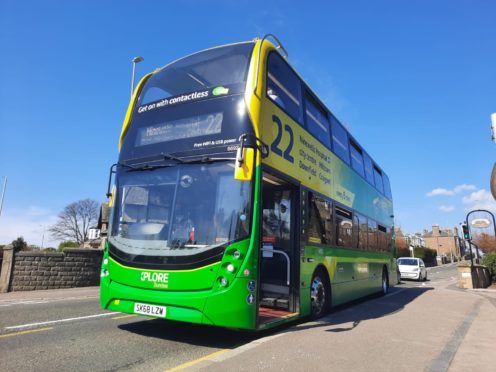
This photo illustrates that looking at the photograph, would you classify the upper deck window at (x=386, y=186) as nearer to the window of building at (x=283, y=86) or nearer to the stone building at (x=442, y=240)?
the window of building at (x=283, y=86)

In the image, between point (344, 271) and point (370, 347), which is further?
point (344, 271)

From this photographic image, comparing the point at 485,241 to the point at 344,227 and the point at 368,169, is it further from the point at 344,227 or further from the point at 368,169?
the point at 344,227

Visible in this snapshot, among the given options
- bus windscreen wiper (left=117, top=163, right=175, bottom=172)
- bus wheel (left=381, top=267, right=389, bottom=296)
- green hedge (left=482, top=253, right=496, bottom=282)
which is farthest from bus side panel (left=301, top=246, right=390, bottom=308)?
green hedge (left=482, top=253, right=496, bottom=282)

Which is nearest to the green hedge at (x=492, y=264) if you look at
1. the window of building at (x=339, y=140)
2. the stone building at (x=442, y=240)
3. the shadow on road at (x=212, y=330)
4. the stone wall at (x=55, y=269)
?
the window of building at (x=339, y=140)

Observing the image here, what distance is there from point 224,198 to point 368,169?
28.0 ft

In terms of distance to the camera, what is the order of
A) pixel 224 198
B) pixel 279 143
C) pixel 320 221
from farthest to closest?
pixel 320 221, pixel 279 143, pixel 224 198

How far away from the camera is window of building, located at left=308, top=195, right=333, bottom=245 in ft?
24.9

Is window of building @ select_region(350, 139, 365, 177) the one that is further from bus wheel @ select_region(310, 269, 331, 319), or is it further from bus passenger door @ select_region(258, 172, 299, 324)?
bus passenger door @ select_region(258, 172, 299, 324)

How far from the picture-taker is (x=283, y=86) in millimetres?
7039

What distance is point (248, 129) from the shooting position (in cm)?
576

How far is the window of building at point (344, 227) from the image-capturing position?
358 inches

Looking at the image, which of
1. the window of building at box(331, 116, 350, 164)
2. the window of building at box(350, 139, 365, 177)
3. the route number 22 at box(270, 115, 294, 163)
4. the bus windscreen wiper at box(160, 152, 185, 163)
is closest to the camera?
the bus windscreen wiper at box(160, 152, 185, 163)

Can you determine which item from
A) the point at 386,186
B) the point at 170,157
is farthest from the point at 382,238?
the point at 170,157

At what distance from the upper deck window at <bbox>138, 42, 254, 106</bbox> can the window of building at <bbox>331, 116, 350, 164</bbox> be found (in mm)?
3867
